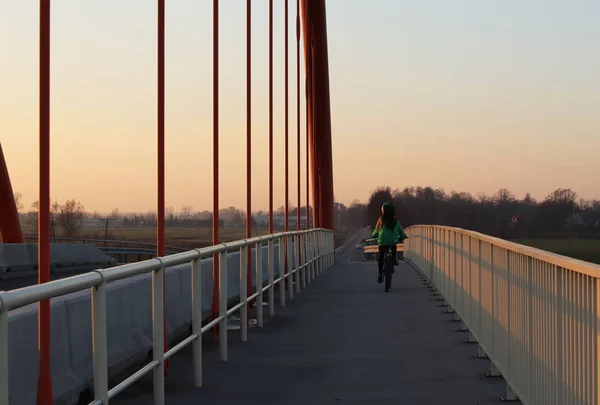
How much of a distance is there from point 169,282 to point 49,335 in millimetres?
3745

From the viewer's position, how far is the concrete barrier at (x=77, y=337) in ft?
19.4

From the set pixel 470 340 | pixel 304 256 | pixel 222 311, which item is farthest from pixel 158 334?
pixel 304 256

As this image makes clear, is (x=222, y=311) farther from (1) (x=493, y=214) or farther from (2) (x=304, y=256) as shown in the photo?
(1) (x=493, y=214)

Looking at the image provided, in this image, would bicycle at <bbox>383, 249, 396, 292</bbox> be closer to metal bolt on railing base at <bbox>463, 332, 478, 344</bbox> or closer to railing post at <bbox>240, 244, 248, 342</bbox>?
metal bolt on railing base at <bbox>463, 332, 478, 344</bbox>

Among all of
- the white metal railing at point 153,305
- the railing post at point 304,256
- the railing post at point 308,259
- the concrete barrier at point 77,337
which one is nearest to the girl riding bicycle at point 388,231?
the railing post at point 304,256

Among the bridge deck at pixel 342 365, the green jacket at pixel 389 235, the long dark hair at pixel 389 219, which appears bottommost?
the bridge deck at pixel 342 365

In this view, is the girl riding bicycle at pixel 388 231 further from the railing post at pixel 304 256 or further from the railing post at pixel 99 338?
the railing post at pixel 99 338

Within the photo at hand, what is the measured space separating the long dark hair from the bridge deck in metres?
3.73

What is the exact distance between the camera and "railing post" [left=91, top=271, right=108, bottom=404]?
580 cm

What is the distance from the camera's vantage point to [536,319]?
6.33m

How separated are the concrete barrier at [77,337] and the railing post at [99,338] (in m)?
0.40

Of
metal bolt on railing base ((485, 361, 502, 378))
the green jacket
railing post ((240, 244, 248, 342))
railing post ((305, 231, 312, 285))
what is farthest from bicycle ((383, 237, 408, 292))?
metal bolt on railing base ((485, 361, 502, 378))

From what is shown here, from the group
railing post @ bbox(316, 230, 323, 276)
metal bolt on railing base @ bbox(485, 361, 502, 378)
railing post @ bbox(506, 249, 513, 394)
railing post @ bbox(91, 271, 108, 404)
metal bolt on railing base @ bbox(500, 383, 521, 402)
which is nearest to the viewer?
railing post @ bbox(91, 271, 108, 404)

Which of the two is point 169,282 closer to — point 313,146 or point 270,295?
point 270,295
